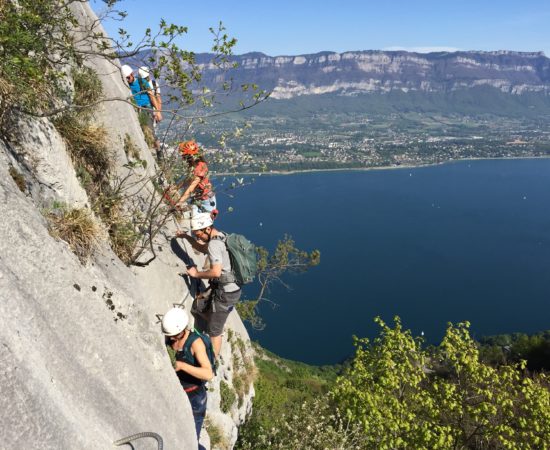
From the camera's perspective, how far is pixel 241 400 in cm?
1134

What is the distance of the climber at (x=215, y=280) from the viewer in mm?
7723

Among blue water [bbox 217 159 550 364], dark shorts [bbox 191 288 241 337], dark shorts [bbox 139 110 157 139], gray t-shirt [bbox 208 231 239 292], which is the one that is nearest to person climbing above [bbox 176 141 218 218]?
gray t-shirt [bbox 208 231 239 292]

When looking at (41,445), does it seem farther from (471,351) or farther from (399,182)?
(399,182)

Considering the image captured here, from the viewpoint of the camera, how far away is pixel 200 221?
7.97 metres

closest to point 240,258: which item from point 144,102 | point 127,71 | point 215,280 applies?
point 215,280

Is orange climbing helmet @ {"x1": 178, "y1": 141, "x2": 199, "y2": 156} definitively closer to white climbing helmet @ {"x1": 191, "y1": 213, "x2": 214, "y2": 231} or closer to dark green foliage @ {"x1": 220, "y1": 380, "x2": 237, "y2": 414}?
white climbing helmet @ {"x1": 191, "y1": 213, "x2": 214, "y2": 231}

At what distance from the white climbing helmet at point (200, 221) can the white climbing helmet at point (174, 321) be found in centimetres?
240

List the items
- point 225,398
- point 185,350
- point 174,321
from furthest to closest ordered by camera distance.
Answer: point 225,398, point 185,350, point 174,321

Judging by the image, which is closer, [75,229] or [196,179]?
[75,229]

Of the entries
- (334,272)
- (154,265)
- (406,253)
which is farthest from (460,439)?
(406,253)

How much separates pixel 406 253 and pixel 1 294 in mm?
106979

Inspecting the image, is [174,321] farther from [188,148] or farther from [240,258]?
[188,148]

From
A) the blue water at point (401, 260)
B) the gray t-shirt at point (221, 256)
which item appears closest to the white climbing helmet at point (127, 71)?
the gray t-shirt at point (221, 256)

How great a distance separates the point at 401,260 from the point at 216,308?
98.4 metres
